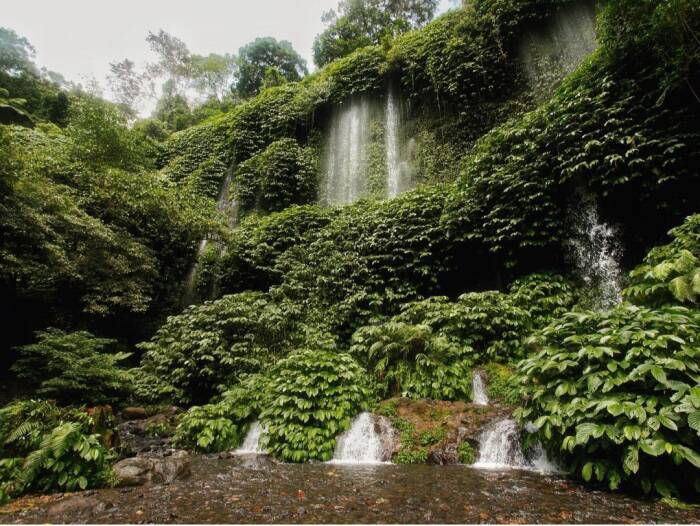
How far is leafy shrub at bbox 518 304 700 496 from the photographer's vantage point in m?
3.44

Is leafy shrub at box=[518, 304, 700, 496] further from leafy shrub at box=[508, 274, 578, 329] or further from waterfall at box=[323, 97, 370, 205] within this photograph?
waterfall at box=[323, 97, 370, 205]

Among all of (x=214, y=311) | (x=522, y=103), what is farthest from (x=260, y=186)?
(x=522, y=103)

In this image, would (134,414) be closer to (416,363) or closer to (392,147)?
(416,363)

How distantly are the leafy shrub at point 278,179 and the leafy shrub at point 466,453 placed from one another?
47.8ft

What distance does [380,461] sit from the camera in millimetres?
5953

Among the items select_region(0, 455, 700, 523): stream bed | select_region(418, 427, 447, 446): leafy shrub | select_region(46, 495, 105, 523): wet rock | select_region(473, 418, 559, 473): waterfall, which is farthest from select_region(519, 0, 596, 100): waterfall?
select_region(46, 495, 105, 523): wet rock

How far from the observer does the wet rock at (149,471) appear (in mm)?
4258

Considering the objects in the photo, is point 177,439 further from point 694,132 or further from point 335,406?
point 694,132

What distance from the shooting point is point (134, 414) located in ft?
30.7

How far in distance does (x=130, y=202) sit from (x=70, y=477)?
469 inches

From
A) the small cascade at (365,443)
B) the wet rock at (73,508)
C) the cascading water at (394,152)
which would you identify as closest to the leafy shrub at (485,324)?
the small cascade at (365,443)

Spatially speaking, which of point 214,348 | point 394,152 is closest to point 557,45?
point 394,152

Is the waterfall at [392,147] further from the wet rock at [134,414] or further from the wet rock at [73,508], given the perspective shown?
the wet rock at [73,508]

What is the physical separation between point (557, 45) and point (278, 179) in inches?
538
